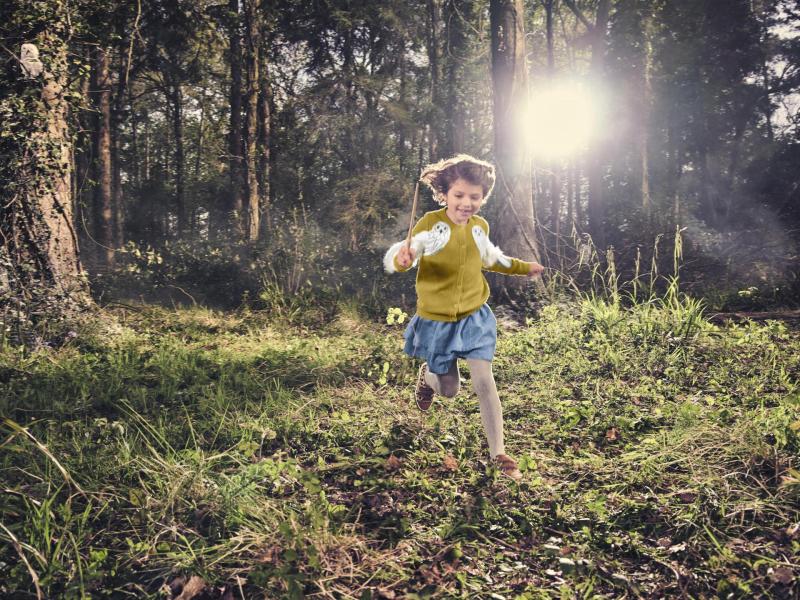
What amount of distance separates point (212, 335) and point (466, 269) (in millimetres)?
5201

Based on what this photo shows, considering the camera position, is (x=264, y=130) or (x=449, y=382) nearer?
(x=449, y=382)

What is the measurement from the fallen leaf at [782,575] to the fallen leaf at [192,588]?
242 cm

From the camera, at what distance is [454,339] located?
3.72 meters

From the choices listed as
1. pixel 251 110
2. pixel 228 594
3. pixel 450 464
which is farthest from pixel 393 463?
pixel 251 110

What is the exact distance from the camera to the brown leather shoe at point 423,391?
4.33 m

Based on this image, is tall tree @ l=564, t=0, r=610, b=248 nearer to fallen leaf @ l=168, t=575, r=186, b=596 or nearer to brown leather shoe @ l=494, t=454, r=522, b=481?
brown leather shoe @ l=494, t=454, r=522, b=481

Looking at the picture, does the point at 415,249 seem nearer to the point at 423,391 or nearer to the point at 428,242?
the point at 428,242

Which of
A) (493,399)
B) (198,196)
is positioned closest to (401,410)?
(493,399)

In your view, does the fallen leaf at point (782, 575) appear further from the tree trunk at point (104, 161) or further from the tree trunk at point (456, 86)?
the tree trunk at point (104, 161)

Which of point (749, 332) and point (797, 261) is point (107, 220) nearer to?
point (749, 332)

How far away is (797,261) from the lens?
1119 centimetres

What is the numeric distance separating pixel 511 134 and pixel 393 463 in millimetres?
6417

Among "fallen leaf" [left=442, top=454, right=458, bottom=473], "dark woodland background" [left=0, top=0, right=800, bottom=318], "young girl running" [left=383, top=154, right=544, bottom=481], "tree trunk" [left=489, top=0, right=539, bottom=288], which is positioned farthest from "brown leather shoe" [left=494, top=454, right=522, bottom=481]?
"tree trunk" [left=489, top=0, right=539, bottom=288]

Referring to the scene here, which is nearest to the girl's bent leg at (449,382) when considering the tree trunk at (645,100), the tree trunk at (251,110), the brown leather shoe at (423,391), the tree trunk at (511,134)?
the brown leather shoe at (423,391)
